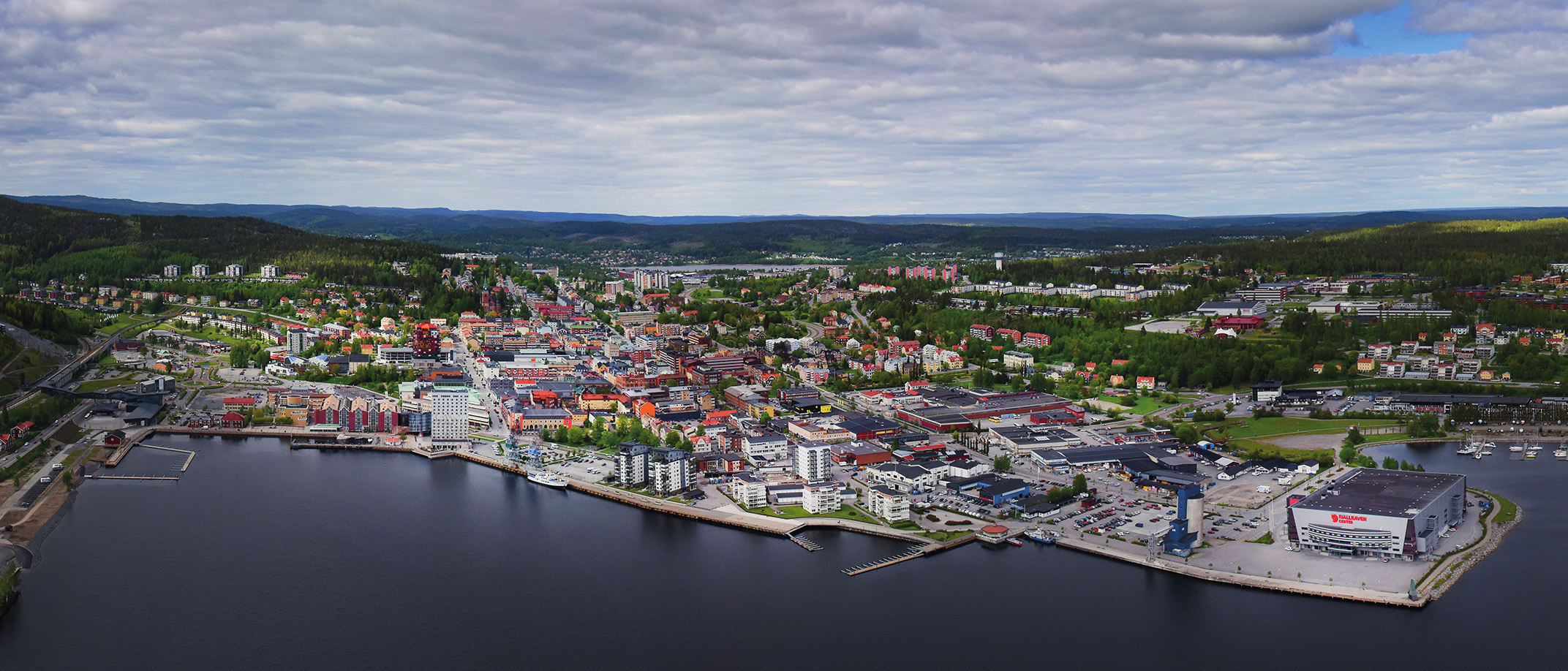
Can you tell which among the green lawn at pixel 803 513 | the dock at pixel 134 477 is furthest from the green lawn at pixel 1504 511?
the dock at pixel 134 477

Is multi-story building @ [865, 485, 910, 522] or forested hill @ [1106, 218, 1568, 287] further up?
forested hill @ [1106, 218, 1568, 287]

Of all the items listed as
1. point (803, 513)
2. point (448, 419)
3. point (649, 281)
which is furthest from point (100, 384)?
point (649, 281)

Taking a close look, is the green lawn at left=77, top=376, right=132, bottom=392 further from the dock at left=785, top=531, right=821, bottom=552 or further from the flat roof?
the flat roof

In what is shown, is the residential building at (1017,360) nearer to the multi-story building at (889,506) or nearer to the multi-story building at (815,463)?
the multi-story building at (815,463)

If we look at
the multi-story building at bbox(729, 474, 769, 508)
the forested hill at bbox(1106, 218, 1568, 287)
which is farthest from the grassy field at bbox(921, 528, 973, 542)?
the forested hill at bbox(1106, 218, 1568, 287)

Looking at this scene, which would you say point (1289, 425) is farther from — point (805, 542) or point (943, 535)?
point (805, 542)

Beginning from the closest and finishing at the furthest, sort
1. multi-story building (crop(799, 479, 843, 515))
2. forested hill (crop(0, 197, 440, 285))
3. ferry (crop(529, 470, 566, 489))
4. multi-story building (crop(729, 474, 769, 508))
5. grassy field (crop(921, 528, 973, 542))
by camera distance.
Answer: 1. grassy field (crop(921, 528, 973, 542))
2. multi-story building (crop(799, 479, 843, 515))
3. multi-story building (crop(729, 474, 769, 508))
4. ferry (crop(529, 470, 566, 489))
5. forested hill (crop(0, 197, 440, 285))

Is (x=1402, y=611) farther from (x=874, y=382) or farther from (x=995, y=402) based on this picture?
(x=874, y=382)
